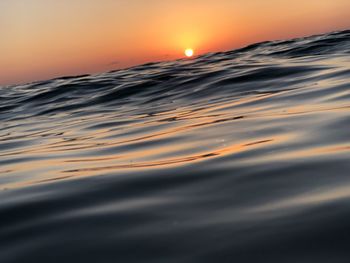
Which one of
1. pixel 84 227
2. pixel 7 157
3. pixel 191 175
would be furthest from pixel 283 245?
pixel 7 157

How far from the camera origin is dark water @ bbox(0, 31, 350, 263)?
193 centimetres

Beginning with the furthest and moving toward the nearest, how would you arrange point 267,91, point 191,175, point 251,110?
1. point 267,91
2. point 251,110
3. point 191,175

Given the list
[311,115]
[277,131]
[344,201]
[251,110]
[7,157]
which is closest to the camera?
[344,201]

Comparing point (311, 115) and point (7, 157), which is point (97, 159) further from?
point (311, 115)

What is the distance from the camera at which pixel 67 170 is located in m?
3.92

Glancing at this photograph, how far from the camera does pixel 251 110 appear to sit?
582cm

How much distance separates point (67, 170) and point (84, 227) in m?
1.67

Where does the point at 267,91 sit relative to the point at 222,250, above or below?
below

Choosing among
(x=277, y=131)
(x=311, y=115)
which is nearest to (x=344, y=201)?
(x=277, y=131)

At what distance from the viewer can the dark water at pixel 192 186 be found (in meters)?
1.93

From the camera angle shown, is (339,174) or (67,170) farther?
(67,170)

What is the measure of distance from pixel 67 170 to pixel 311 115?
2228mm

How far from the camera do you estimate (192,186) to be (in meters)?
2.83

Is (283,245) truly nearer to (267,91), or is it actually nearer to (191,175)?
(191,175)
